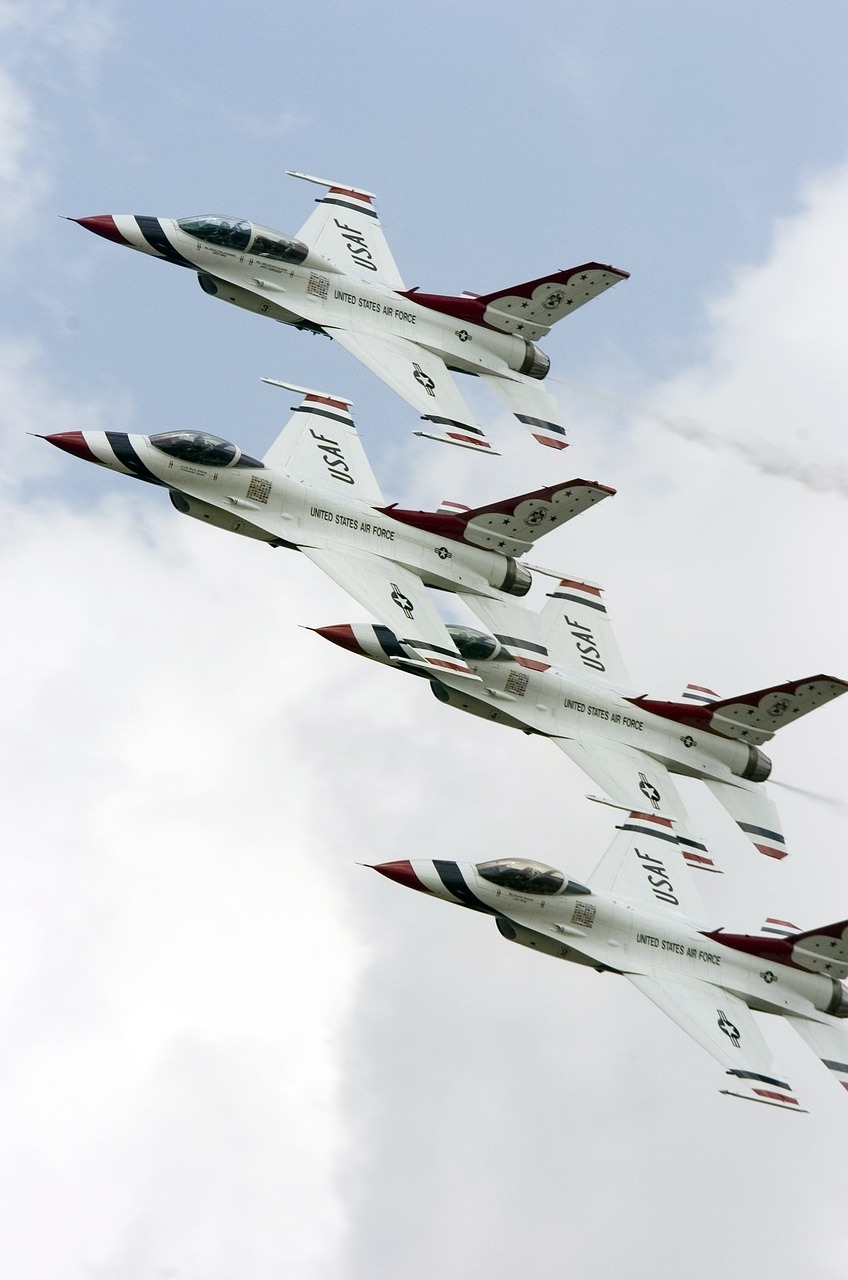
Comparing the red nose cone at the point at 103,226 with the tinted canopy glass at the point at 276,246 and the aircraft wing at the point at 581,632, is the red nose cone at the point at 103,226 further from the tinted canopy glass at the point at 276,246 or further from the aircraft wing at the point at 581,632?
the aircraft wing at the point at 581,632

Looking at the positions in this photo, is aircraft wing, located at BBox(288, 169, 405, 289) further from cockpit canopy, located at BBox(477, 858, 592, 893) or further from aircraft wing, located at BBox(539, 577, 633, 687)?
cockpit canopy, located at BBox(477, 858, 592, 893)

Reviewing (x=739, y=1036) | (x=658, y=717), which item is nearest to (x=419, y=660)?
(x=658, y=717)

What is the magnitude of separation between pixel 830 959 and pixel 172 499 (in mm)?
16498

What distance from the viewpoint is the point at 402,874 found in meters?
46.0

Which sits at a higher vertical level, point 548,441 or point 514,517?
point 548,441

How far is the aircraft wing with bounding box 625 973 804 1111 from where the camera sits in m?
45.3

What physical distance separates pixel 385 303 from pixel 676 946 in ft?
54.7

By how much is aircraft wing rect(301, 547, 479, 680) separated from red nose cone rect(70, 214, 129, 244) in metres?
8.87

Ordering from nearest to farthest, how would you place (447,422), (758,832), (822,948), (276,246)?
(822,948), (758,832), (276,246), (447,422)

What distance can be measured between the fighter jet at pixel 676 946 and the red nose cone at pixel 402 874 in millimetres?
20

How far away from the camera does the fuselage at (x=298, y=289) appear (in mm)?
51969

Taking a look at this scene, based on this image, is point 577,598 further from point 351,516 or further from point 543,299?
point 543,299

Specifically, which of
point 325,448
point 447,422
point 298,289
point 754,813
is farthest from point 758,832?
point 298,289

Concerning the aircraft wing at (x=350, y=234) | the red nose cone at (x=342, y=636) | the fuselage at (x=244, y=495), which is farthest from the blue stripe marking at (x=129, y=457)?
the aircraft wing at (x=350, y=234)
